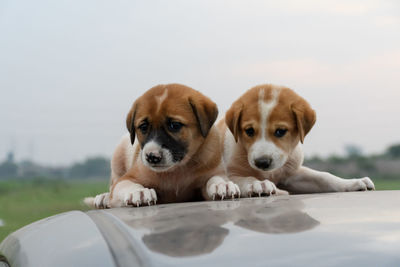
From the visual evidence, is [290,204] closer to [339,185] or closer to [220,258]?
[220,258]

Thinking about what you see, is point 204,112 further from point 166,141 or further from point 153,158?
point 153,158

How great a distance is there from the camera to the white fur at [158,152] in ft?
10.2

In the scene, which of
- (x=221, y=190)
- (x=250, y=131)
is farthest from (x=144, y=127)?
(x=250, y=131)

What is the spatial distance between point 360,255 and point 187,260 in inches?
21.6

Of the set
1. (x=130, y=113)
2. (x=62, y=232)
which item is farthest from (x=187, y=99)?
(x=62, y=232)

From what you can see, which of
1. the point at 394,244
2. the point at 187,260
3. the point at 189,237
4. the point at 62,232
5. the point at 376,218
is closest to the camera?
the point at 187,260

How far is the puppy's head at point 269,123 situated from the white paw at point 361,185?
55cm

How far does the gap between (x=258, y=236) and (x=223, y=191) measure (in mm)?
1351

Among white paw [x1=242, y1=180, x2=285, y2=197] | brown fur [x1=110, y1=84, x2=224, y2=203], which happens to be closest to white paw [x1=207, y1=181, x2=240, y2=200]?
white paw [x1=242, y1=180, x2=285, y2=197]

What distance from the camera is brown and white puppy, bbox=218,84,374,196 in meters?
3.48

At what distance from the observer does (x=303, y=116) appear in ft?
12.2

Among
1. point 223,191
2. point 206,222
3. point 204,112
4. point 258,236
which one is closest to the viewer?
point 258,236

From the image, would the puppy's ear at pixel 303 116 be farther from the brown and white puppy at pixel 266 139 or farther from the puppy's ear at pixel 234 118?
the puppy's ear at pixel 234 118

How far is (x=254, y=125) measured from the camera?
3.54 m
